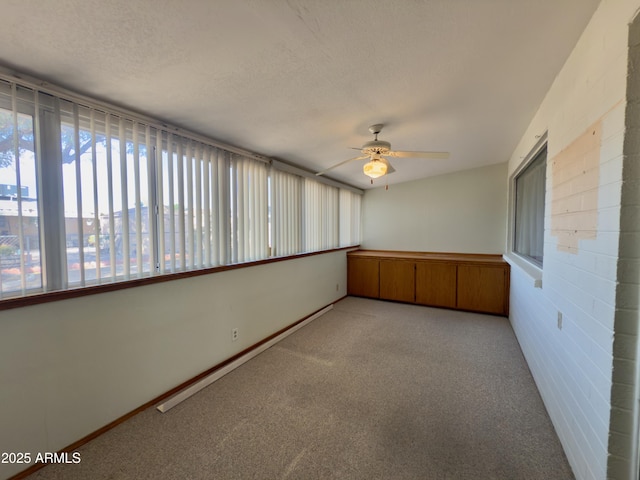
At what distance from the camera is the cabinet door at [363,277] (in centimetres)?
484

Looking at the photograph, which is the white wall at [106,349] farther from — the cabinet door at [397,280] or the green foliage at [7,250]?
the cabinet door at [397,280]

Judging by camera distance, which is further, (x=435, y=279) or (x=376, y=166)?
(x=435, y=279)

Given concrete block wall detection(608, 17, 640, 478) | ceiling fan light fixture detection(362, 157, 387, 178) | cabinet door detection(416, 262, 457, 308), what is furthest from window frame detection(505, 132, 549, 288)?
ceiling fan light fixture detection(362, 157, 387, 178)

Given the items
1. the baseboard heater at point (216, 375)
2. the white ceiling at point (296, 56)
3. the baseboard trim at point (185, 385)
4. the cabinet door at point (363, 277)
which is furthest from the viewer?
the cabinet door at point (363, 277)

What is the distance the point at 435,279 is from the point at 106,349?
4.25 meters

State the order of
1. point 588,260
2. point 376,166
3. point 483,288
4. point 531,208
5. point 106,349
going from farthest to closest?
point 483,288, point 531,208, point 376,166, point 106,349, point 588,260

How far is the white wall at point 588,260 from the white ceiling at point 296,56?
25cm

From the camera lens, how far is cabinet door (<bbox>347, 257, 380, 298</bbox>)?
191 inches

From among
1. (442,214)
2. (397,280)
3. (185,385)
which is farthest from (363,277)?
(185,385)

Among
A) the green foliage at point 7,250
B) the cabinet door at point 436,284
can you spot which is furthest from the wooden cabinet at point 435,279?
the green foliage at point 7,250

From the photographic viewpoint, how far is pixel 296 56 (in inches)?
59.6

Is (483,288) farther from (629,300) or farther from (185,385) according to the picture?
(185,385)

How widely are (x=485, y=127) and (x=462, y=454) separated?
2918 mm

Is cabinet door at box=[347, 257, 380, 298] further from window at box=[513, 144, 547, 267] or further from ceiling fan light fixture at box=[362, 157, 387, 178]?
ceiling fan light fixture at box=[362, 157, 387, 178]
